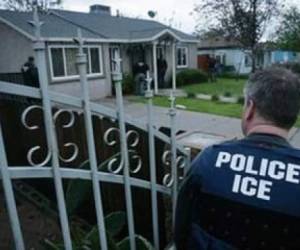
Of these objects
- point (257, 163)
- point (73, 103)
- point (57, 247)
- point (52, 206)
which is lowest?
point (52, 206)

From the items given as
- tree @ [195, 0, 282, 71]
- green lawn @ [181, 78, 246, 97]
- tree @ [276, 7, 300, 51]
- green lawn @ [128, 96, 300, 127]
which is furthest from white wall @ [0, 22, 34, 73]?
tree @ [276, 7, 300, 51]

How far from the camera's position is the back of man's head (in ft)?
5.03

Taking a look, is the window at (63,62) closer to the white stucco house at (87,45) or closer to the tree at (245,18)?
the white stucco house at (87,45)

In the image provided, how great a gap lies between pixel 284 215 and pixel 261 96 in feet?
1.52

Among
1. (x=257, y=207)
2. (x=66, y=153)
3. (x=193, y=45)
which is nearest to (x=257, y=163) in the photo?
(x=257, y=207)

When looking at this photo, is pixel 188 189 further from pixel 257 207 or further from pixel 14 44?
pixel 14 44

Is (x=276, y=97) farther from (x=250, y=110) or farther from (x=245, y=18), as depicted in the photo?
(x=245, y=18)

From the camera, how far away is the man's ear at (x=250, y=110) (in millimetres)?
1578

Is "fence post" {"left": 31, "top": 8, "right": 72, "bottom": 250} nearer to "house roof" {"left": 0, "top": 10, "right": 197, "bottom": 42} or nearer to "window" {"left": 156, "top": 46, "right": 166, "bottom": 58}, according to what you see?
"house roof" {"left": 0, "top": 10, "right": 197, "bottom": 42}

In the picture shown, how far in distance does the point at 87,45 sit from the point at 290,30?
20.1m

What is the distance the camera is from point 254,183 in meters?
1.44

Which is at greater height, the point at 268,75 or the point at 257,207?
the point at 268,75

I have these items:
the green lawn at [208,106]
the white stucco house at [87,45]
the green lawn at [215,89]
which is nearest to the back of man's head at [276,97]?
the green lawn at [208,106]

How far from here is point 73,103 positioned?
2.00 metres
